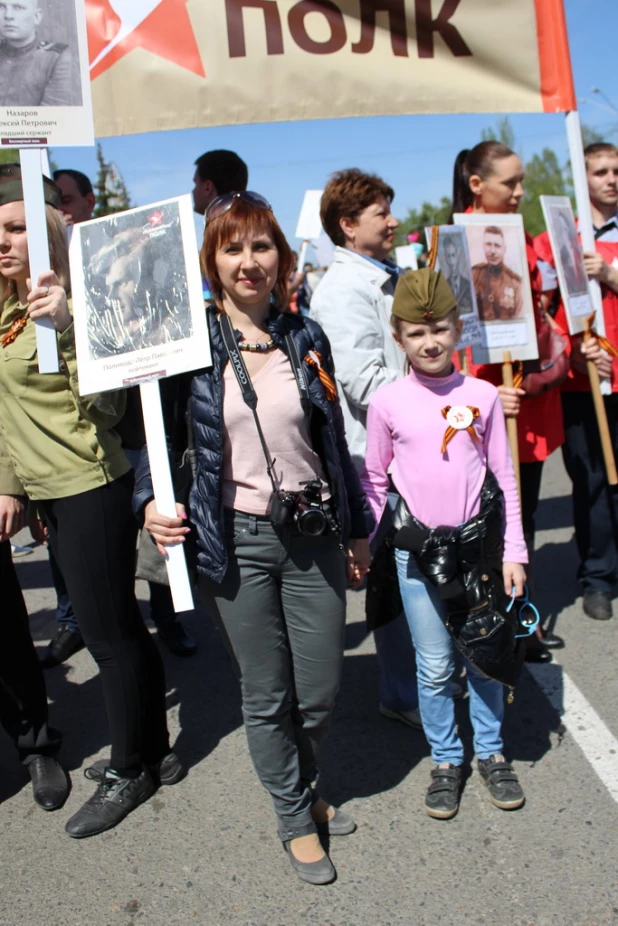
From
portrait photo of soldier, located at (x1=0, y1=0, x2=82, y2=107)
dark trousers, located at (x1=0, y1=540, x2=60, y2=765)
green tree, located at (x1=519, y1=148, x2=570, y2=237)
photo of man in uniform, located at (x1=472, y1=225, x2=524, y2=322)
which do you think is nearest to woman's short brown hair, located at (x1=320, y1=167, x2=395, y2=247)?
photo of man in uniform, located at (x1=472, y1=225, x2=524, y2=322)

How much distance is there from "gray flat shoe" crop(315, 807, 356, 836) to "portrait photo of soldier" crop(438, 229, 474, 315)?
193cm

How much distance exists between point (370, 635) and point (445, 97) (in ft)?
→ 8.35

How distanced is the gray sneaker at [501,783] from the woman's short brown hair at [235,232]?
179 centimetres

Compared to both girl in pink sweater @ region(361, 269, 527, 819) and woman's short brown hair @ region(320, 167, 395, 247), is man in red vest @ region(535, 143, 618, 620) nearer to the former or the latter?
woman's short brown hair @ region(320, 167, 395, 247)

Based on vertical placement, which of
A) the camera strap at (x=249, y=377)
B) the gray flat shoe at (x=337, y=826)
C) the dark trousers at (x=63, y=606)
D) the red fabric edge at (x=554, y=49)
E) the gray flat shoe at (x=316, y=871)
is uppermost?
the red fabric edge at (x=554, y=49)

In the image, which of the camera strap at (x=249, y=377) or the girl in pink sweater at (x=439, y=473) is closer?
the camera strap at (x=249, y=377)

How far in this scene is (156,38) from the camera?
3182 millimetres

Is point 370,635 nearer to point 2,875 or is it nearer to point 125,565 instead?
point 125,565

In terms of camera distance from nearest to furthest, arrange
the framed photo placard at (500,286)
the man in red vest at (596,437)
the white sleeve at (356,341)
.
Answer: the white sleeve at (356,341), the framed photo placard at (500,286), the man in red vest at (596,437)

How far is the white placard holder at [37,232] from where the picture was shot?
232 centimetres

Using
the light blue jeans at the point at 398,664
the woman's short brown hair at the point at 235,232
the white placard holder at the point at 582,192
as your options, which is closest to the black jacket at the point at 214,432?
the woman's short brown hair at the point at 235,232

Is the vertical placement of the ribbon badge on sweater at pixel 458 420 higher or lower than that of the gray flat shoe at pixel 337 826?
higher

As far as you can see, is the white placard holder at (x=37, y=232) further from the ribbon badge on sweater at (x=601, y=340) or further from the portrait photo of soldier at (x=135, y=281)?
the ribbon badge on sweater at (x=601, y=340)

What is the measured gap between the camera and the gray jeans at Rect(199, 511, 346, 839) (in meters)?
2.42
